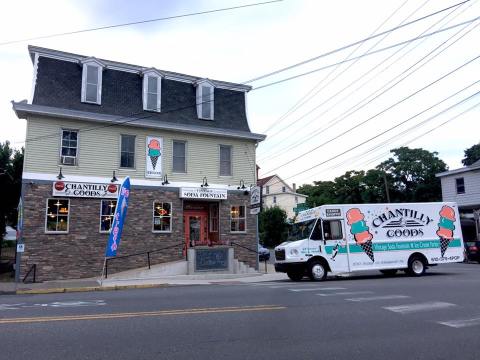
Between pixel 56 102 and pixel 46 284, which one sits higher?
pixel 56 102

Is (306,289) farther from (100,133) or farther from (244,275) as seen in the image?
(100,133)

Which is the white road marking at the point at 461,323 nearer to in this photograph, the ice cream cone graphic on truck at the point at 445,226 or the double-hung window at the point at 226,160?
the ice cream cone graphic on truck at the point at 445,226

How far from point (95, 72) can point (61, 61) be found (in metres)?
1.53

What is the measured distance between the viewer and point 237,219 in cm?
2267

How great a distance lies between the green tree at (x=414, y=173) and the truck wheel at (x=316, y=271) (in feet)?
136

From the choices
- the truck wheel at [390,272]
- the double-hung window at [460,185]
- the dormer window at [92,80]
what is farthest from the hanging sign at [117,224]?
the double-hung window at [460,185]

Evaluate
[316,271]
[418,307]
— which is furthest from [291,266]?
[418,307]

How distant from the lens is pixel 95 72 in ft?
66.5

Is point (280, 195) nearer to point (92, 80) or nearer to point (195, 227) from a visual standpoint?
point (195, 227)

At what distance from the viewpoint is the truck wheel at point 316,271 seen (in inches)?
663

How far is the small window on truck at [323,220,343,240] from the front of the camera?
1716cm

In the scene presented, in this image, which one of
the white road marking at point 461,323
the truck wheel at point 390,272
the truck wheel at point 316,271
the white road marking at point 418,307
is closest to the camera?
the white road marking at point 461,323

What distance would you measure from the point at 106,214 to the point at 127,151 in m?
3.16

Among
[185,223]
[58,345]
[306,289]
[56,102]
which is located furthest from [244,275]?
[58,345]
